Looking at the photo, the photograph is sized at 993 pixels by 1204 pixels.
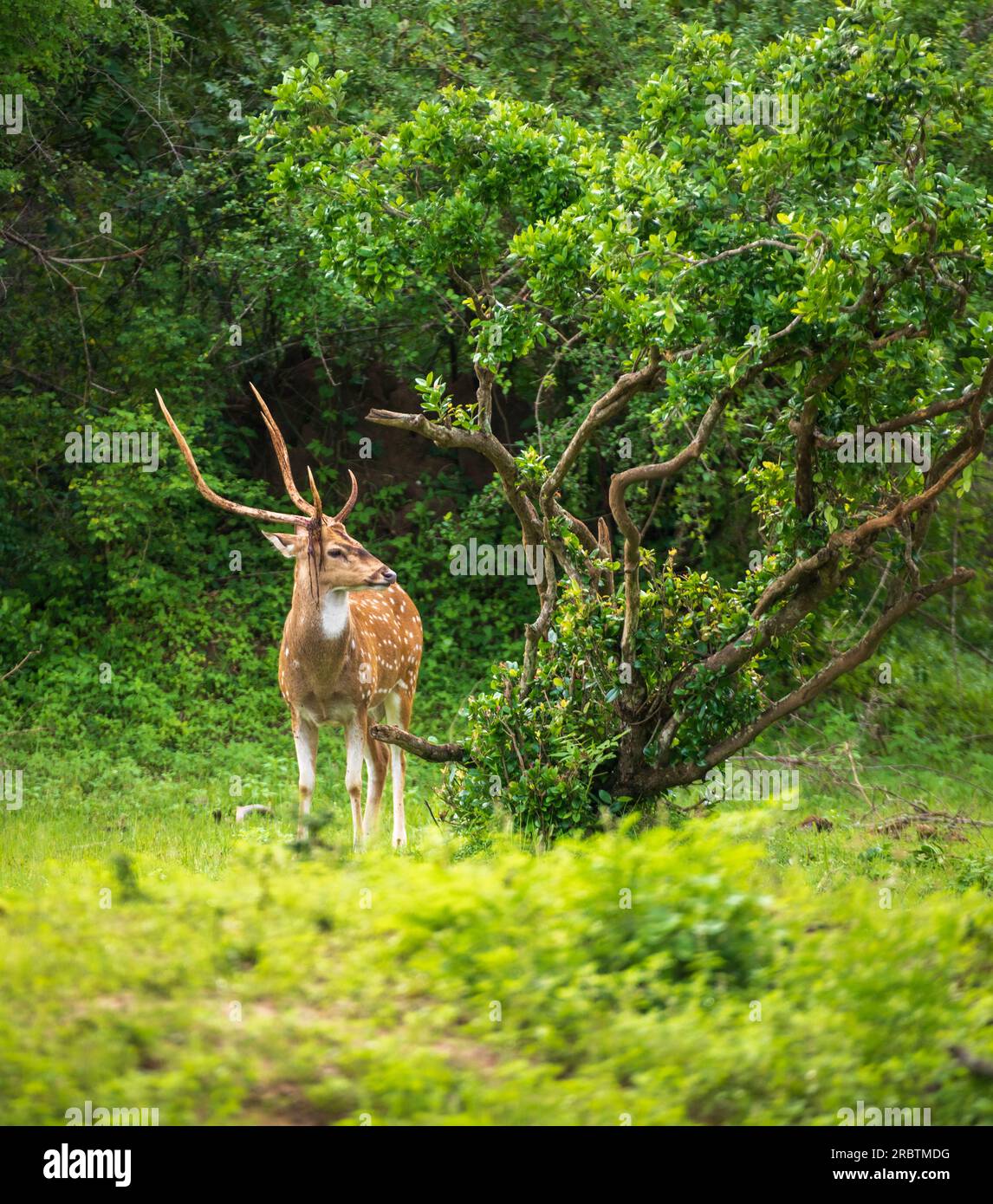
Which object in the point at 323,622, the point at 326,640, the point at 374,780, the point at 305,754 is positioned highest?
the point at 323,622

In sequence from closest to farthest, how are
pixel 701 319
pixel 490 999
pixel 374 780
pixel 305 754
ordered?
pixel 490 999 < pixel 701 319 < pixel 305 754 < pixel 374 780

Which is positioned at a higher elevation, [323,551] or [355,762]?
[323,551]

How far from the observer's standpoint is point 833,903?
620 cm

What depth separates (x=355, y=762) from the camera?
31.6 feet

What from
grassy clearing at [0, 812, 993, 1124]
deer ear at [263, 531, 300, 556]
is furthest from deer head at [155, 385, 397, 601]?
grassy clearing at [0, 812, 993, 1124]

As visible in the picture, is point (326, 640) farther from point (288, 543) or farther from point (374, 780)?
point (374, 780)

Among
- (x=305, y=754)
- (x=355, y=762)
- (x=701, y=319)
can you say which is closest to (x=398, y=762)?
(x=355, y=762)

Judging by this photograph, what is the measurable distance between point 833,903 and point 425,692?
8.40 metres

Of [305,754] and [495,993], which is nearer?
[495,993]

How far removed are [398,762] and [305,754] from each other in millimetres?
1248

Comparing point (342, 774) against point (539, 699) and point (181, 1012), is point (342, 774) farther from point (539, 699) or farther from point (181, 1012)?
point (181, 1012)

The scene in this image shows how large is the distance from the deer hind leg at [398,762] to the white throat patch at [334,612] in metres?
1.06

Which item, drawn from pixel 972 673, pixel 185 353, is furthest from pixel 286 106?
pixel 972 673

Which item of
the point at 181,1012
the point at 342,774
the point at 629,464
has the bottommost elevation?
the point at 181,1012
